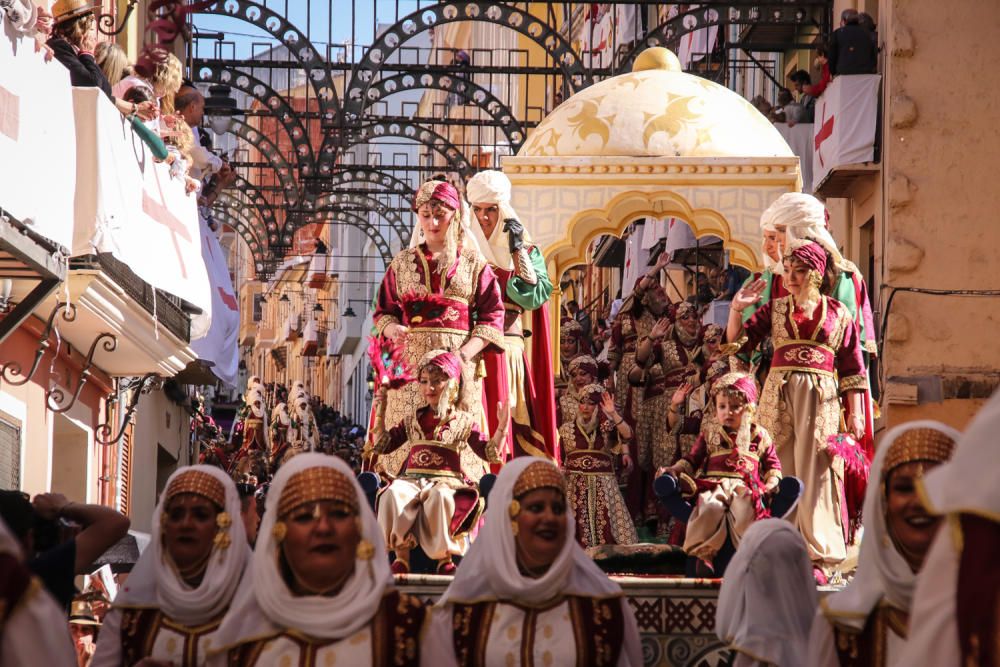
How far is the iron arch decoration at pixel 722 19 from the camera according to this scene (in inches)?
824

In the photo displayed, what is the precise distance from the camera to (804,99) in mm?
22625

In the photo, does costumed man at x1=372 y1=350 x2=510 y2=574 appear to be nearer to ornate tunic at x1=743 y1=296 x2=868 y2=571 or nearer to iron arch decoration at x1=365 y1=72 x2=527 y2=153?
ornate tunic at x1=743 y1=296 x2=868 y2=571

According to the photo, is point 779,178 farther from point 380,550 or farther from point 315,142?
point 315,142

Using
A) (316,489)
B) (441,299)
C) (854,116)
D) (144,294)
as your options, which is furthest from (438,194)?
(854,116)

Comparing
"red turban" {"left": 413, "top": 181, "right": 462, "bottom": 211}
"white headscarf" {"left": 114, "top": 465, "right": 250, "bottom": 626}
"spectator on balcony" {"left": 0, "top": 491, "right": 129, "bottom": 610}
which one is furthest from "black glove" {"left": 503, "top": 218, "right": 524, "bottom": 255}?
"white headscarf" {"left": 114, "top": 465, "right": 250, "bottom": 626}

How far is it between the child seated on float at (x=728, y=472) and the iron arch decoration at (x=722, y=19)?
32.9 ft

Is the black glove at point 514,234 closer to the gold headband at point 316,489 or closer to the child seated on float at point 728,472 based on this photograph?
the child seated on float at point 728,472

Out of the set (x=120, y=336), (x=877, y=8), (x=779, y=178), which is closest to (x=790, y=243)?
(x=779, y=178)

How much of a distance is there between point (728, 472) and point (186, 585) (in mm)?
5105

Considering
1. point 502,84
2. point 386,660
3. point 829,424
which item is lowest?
point 386,660

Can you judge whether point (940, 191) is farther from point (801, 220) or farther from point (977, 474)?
point (977, 474)

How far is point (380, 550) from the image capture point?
585 cm

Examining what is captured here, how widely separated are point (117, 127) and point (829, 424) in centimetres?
447

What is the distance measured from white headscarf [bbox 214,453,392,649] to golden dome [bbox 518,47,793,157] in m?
10.1
